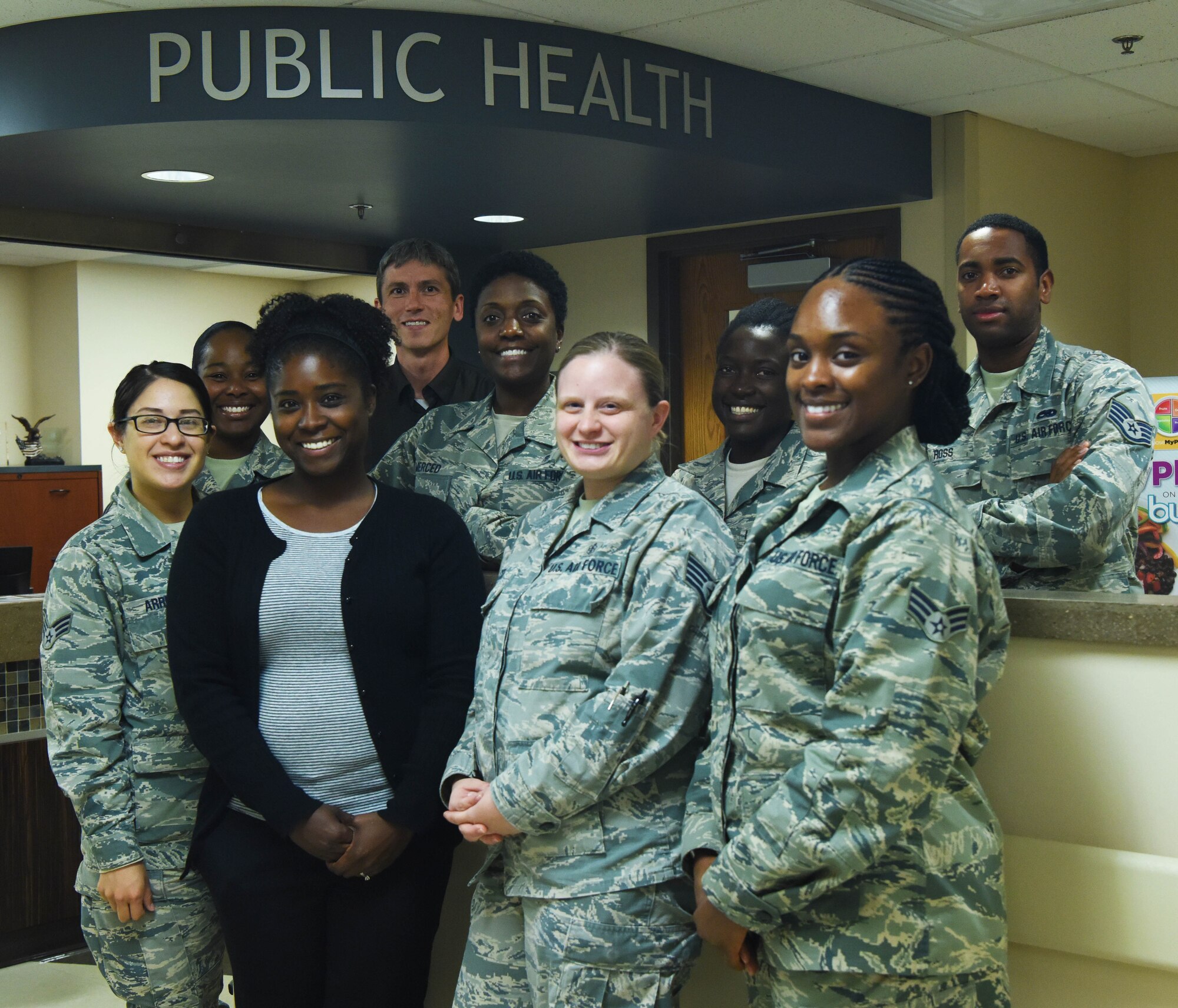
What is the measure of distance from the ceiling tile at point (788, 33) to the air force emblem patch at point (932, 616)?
131 inches

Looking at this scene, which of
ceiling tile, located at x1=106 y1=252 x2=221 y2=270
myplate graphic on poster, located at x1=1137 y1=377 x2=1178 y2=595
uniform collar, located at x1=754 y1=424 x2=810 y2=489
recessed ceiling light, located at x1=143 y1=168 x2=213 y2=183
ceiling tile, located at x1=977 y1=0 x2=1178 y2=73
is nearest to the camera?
uniform collar, located at x1=754 y1=424 x2=810 y2=489

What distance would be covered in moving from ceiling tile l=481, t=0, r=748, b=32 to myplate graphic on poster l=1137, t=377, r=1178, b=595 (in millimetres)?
2226

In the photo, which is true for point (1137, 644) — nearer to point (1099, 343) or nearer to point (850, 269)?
point (850, 269)

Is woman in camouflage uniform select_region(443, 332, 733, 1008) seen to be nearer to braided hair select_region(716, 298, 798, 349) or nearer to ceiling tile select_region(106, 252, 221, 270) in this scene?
braided hair select_region(716, 298, 798, 349)

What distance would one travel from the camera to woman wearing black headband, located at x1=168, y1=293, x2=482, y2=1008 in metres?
1.91

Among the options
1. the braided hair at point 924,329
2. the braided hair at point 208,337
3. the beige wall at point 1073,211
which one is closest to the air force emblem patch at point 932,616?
the braided hair at point 924,329

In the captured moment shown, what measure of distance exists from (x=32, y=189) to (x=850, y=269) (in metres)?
5.08

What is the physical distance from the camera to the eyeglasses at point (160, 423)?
2.22 metres

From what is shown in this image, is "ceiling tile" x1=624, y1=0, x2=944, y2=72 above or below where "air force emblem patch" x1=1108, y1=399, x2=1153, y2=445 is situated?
above

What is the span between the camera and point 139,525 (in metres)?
2.17

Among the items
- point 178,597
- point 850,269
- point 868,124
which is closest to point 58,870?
point 178,597

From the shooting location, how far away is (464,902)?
2.32 m

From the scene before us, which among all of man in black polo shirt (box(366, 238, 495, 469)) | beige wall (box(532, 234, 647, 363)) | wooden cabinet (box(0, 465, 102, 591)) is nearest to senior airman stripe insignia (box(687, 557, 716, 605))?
man in black polo shirt (box(366, 238, 495, 469))

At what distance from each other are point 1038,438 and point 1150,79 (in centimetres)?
364
